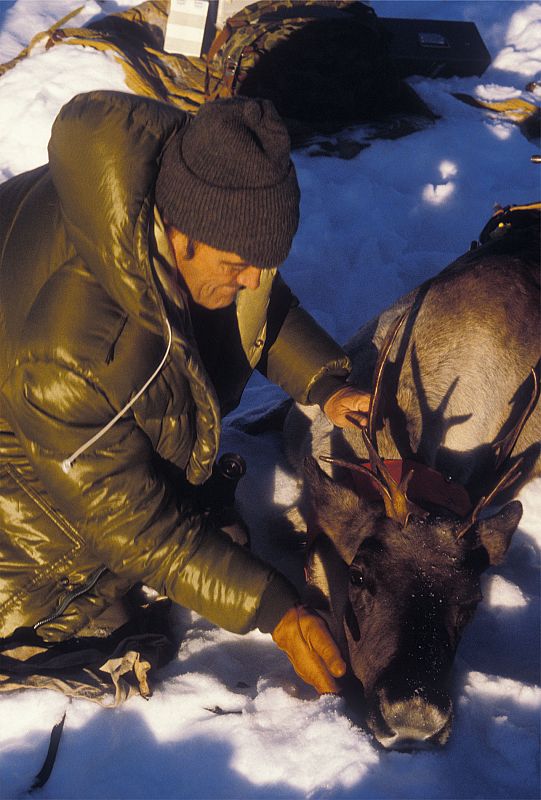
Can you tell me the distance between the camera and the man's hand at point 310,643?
2.61 m

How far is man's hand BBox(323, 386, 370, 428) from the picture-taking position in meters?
3.34

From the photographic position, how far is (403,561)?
2.83m

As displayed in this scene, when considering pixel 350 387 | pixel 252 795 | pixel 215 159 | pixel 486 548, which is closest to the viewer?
pixel 215 159

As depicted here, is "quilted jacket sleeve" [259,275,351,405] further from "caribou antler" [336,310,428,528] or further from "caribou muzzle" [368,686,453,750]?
"caribou muzzle" [368,686,453,750]

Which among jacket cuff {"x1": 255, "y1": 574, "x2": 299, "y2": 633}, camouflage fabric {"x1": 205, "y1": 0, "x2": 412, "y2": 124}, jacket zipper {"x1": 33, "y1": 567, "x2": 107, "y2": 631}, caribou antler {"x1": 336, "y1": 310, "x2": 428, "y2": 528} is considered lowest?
jacket zipper {"x1": 33, "y1": 567, "x2": 107, "y2": 631}

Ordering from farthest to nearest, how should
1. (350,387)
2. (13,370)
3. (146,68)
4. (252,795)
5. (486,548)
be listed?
(146,68) → (350,387) → (486,548) → (252,795) → (13,370)

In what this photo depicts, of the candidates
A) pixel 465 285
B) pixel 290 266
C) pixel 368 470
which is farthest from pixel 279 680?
pixel 290 266

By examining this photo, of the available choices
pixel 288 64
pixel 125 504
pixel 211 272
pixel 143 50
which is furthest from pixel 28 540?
pixel 143 50

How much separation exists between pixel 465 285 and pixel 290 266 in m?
1.83

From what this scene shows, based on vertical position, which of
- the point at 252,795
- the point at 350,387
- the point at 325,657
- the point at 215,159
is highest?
the point at 215,159

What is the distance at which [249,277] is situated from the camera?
2.46 meters

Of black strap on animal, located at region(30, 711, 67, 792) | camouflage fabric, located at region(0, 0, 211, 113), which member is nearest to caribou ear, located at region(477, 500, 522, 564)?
black strap on animal, located at region(30, 711, 67, 792)

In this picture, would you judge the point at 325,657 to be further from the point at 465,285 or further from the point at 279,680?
the point at 465,285

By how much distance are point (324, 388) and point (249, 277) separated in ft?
3.81
